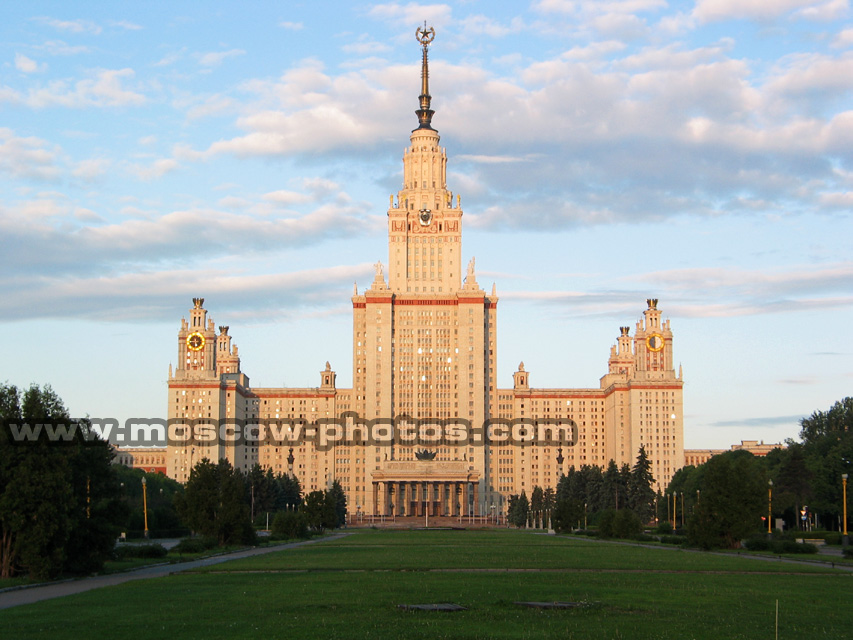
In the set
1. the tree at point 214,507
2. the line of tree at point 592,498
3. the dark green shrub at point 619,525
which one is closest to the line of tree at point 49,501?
the tree at point 214,507

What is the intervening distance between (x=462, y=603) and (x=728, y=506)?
43.0 m

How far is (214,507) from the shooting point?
3031 inches

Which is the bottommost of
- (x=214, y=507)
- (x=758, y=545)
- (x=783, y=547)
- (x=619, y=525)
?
(x=619, y=525)

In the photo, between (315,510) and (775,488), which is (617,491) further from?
(315,510)

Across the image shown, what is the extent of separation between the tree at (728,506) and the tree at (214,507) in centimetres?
3274

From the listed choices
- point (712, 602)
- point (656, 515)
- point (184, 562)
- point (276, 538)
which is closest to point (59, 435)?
point (184, 562)

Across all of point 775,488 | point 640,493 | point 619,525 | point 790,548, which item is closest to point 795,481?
point 775,488

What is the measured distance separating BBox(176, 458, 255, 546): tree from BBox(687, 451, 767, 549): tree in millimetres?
32744

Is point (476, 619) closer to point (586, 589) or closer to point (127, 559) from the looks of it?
point (586, 589)

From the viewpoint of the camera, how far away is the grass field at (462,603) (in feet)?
84.2

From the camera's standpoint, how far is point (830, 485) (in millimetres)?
114625

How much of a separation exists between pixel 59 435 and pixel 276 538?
49027mm

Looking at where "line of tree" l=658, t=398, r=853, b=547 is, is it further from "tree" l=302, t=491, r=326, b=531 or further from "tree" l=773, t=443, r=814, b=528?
"tree" l=302, t=491, r=326, b=531

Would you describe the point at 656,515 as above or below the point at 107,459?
below
